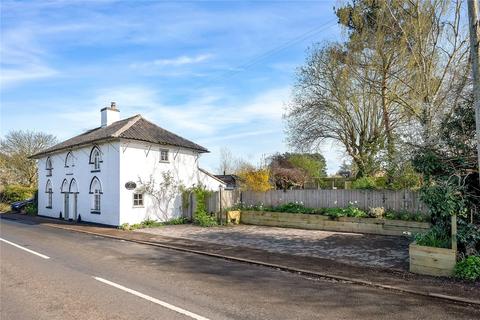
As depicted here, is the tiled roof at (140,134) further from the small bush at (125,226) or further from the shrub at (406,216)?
the shrub at (406,216)

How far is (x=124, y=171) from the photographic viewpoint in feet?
71.6

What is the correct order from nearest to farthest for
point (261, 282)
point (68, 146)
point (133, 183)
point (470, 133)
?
point (261, 282) → point (470, 133) → point (133, 183) → point (68, 146)

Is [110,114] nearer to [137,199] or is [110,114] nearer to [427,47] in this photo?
[137,199]

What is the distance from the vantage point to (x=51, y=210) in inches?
Answer: 1204

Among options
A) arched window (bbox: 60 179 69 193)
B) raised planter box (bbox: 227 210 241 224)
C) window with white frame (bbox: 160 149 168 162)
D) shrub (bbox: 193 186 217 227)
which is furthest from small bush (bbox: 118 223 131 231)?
arched window (bbox: 60 179 69 193)

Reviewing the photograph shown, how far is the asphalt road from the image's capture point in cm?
623

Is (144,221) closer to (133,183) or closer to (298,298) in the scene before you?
(133,183)

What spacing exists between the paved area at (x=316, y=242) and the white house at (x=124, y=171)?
3590 millimetres

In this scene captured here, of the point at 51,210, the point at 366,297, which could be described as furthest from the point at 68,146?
the point at 366,297

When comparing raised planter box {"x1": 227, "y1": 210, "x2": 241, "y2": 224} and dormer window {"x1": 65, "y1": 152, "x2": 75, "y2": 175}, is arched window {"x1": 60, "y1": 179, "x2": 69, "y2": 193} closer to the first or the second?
dormer window {"x1": 65, "y1": 152, "x2": 75, "y2": 175}

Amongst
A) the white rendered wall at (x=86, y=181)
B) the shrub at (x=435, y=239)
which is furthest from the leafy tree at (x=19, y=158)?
the shrub at (x=435, y=239)

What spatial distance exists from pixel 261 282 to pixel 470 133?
20.6 feet

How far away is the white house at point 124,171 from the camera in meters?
22.0

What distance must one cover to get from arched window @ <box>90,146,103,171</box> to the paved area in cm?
689
